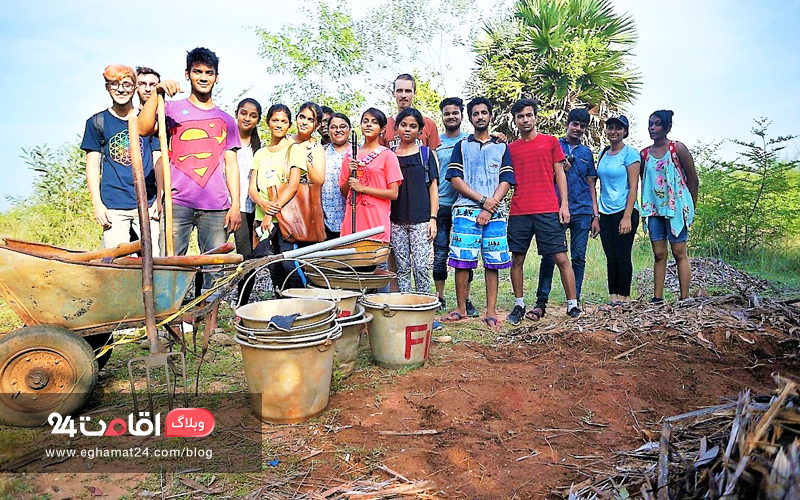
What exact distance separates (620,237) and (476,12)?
1090 centimetres

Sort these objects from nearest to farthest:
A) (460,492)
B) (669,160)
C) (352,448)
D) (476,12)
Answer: (460,492)
(352,448)
(669,160)
(476,12)

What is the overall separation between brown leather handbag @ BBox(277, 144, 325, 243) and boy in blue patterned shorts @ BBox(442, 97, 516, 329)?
1.37 m

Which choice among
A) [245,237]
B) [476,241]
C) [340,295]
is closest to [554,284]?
[476,241]

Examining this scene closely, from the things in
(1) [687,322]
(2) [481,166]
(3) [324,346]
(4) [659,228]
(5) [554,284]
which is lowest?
(5) [554,284]

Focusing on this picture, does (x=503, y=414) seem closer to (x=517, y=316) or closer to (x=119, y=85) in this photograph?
(x=517, y=316)

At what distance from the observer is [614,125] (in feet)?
18.2

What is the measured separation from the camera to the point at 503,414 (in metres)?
2.96

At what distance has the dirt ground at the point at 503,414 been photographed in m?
2.26

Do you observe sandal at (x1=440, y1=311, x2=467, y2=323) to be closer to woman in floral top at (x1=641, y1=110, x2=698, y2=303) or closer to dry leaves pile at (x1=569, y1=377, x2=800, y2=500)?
woman in floral top at (x1=641, y1=110, x2=698, y2=303)

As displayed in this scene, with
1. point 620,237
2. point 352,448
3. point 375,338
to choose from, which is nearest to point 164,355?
point 352,448

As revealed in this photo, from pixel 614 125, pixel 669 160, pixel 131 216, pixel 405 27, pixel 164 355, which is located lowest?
pixel 164 355

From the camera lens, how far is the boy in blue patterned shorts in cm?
495

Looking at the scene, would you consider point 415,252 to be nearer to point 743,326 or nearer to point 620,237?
point 620,237

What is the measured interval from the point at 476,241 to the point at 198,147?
2637 millimetres
